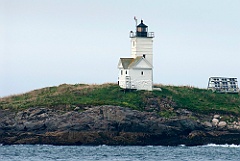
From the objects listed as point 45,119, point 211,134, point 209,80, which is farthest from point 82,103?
point 209,80

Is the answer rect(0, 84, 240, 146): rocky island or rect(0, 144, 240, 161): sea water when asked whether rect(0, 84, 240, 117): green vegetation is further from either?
rect(0, 144, 240, 161): sea water

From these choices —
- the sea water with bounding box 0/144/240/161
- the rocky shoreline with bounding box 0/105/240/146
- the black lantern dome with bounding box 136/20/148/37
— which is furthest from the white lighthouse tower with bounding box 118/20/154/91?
the sea water with bounding box 0/144/240/161

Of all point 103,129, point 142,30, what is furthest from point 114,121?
point 142,30

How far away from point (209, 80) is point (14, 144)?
86.0ft

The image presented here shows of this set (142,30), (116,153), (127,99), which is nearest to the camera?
(116,153)

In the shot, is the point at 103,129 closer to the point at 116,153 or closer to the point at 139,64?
the point at 116,153

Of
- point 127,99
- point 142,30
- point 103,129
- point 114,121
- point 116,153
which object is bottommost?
point 116,153

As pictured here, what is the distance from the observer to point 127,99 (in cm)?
7812

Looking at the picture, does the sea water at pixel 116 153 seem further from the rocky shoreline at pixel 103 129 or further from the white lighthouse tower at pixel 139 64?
the white lighthouse tower at pixel 139 64

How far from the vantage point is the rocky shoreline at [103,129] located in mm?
70688

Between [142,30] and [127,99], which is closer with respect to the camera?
[127,99]

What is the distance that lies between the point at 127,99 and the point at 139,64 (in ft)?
16.3

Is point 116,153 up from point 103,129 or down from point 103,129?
down

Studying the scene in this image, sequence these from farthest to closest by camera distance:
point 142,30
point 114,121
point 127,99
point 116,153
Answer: point 142,30
point 127,99
point 114,121
point 116,153
